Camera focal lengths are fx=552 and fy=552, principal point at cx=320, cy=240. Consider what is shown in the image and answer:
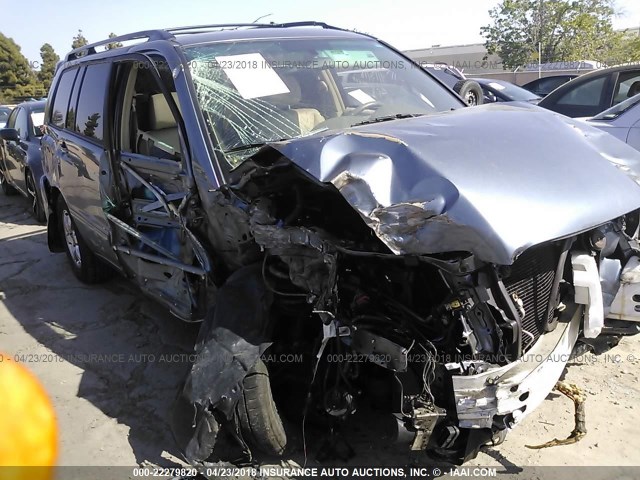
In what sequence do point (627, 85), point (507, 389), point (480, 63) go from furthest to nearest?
point (480, 63)
point (627, 85)
point (507, 389)

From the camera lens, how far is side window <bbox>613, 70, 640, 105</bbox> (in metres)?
6.95

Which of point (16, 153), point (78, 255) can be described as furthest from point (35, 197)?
point (78, 255)

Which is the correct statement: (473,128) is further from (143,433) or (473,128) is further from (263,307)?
(143,433)

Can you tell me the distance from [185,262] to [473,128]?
72.8 inches

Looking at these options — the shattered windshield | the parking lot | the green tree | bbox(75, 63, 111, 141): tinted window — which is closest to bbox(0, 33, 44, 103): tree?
the green tree

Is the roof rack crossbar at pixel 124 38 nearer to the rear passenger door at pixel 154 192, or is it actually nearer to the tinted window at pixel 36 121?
the rear passenger door at pixel 154 192

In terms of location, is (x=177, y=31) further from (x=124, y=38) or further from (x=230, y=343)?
(x=230, y=343)

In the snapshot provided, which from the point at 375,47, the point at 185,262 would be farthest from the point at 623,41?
the point at 185,262

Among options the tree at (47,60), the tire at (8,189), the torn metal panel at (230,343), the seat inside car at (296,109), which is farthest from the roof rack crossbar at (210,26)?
the tree at (47,60)

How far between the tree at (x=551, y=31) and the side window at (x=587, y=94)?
967 inches

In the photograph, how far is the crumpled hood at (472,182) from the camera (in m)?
2.07

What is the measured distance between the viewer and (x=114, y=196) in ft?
13.5

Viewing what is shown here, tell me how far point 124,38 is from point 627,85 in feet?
20.3

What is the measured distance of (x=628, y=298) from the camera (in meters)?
2.57
